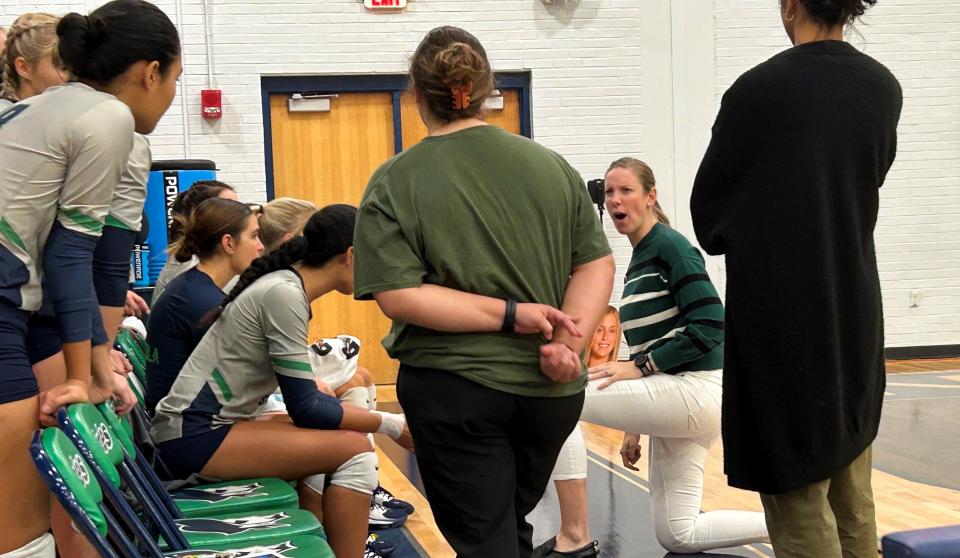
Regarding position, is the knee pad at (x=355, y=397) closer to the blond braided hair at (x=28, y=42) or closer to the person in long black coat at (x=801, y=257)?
the blond braided hair at (x=28, y=42)

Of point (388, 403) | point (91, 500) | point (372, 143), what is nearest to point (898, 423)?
point (388, 403)

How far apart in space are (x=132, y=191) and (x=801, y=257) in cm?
137

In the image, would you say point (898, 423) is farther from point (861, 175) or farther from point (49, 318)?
point (49, 318)

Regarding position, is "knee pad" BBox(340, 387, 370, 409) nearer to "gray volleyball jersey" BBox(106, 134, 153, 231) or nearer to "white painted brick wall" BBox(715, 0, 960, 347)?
"gray volleyball jersey" BBox(106, 134, 153, 231)

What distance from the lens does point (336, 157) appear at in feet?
27.0

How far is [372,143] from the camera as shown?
27.2 feet

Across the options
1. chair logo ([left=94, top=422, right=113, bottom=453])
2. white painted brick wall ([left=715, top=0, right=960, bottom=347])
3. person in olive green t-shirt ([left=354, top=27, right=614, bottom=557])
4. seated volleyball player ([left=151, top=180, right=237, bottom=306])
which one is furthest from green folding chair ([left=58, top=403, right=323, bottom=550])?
white painted brick wall ([left=715, top=0, right=960, bottom=347])

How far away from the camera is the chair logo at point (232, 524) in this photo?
2479 millimetres

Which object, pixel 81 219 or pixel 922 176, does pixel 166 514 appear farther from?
pixel 922 176

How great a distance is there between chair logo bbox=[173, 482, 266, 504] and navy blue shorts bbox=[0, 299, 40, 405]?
0.95 m

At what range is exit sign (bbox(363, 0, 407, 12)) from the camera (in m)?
8.23

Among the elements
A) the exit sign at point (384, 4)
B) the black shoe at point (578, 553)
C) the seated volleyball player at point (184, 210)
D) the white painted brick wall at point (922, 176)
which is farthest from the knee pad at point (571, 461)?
the white painted brick wall at point (922, 176)

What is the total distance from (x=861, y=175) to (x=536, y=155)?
61cm

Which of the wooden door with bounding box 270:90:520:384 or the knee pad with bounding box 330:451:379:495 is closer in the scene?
the knee pad with bounding box 330:451:379:495
